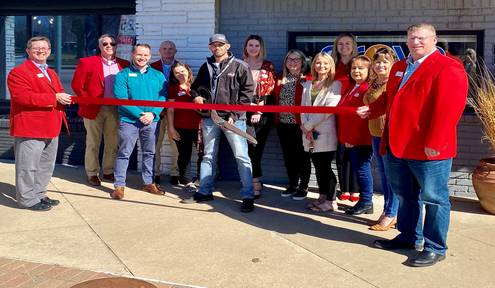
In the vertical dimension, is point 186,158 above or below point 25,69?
below

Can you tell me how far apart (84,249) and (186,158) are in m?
2.46

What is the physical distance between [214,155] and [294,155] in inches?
36.5

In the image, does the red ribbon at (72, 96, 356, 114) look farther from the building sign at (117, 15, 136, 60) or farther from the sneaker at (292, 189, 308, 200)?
the building sign at (117, 15, 136, 60)

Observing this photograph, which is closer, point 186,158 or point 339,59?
point 339,59

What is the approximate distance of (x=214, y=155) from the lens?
21.3 feet

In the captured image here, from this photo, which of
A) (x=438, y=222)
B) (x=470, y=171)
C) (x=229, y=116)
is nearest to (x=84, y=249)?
(x=229, y=116)

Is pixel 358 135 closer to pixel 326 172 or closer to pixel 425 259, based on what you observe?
pixel 326 172

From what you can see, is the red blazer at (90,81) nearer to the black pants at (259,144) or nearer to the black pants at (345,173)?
the black pants at (259,144)

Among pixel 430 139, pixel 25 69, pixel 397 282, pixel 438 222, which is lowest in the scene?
pixel 397 282

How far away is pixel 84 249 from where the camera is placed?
16.2 feet

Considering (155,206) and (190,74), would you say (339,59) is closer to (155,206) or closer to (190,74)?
(190,74)

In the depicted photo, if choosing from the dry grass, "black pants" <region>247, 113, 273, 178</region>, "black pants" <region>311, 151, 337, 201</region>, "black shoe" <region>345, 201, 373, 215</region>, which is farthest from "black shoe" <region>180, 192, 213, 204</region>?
the dry grass

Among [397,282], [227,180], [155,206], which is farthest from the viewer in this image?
[227,180]

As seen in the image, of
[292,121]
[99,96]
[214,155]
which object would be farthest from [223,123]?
[99,96]
